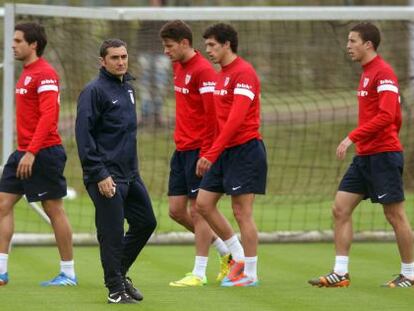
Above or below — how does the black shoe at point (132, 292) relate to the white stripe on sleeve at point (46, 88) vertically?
below

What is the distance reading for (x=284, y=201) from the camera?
17391 millimetres

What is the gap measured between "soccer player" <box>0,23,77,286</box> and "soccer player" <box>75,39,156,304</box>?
1254mm

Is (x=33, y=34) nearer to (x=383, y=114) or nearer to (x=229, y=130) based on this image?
(x=229, y=130)

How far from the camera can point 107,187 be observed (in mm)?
9148

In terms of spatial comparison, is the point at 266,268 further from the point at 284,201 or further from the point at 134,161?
the point at 284,201

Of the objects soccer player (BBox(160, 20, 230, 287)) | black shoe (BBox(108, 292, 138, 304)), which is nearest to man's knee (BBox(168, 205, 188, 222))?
soccer player (BBox(160, 20, 230, 287))

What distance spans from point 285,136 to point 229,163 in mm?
6360

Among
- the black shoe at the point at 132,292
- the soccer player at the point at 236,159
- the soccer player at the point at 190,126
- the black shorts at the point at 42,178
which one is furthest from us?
the soccer player at the point at 190,126

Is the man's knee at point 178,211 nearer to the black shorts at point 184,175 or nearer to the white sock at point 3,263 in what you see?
the black shorts at point 184,175

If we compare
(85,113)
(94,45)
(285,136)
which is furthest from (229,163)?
(285,136)

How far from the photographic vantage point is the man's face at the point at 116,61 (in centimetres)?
Result: 937

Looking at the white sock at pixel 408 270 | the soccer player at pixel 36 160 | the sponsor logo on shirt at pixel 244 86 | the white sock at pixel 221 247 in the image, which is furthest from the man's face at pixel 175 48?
the white sock at pixel 408 270

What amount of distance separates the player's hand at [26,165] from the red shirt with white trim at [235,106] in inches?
55.4

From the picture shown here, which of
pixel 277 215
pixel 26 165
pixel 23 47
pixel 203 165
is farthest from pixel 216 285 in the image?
pixel 277 215
